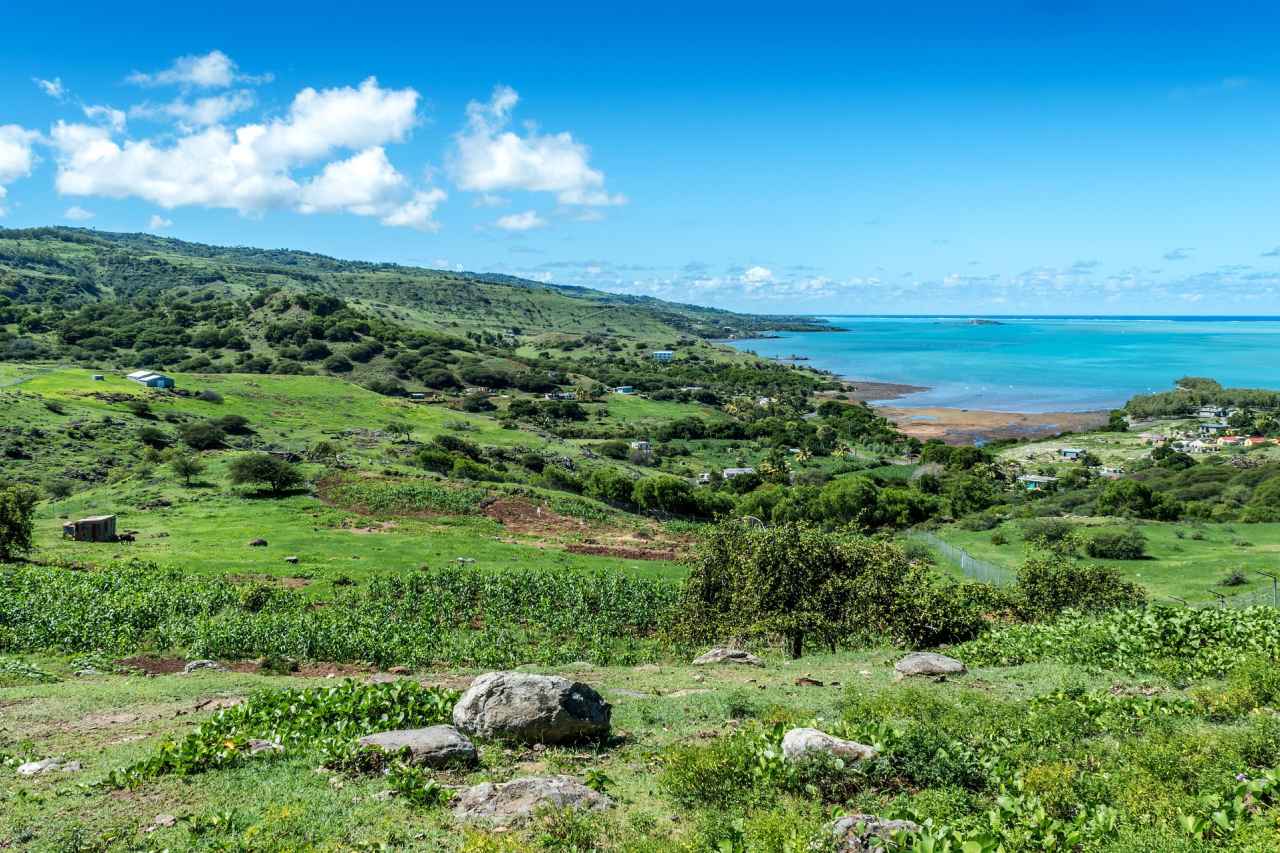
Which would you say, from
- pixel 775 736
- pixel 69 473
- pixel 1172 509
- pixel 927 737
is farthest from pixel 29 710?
pixel 1172 509

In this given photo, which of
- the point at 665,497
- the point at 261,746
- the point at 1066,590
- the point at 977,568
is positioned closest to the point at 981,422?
the point at 665,497

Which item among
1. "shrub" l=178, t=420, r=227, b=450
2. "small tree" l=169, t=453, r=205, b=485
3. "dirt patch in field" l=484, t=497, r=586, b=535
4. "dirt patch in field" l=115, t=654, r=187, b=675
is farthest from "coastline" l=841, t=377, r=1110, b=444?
"dirt patch in field" l=115, t=654, r=187, b=675

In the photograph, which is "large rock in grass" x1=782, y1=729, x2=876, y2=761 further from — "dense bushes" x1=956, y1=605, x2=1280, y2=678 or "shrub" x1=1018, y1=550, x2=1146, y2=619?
"shrub" x1=1018, y1=550, x2=1146, y2=619

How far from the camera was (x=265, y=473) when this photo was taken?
60.5 metres

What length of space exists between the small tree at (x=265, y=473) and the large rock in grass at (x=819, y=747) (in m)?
58.0

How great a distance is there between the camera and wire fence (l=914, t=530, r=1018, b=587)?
38.0m

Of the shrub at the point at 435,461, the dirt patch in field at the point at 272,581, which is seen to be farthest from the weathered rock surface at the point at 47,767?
the shrub at the point at 435,461

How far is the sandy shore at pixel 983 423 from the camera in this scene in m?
142

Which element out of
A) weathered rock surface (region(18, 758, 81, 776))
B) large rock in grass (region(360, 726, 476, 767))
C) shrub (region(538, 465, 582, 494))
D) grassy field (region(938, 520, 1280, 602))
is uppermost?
large rock in grass (region(360, 726, 476, 767))

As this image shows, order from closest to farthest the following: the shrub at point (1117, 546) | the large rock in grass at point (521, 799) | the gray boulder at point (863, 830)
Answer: the gray boulder at point (863, 830) < the large rock in grass at point (521, 799) < the shrub at point (1117, 546)

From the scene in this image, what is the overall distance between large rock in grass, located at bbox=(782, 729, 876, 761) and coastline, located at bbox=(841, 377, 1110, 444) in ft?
442

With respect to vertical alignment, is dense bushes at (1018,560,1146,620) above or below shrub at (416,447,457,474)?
above

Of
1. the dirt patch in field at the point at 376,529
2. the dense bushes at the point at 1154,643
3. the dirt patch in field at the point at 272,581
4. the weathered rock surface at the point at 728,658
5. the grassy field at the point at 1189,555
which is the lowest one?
the dirt patch in field at the point at 376,529

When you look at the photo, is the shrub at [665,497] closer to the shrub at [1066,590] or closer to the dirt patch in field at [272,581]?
the dirt patch in field at [272,581]
